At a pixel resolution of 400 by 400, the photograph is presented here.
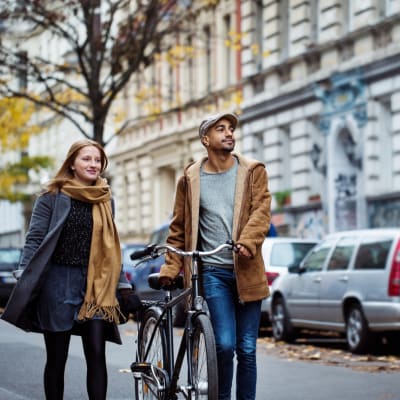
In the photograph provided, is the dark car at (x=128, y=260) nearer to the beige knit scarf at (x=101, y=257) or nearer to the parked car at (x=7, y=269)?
the parked car at (x=7, y=269)

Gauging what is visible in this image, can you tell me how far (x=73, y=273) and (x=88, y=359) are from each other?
0.54 m

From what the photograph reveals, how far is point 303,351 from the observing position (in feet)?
55.5

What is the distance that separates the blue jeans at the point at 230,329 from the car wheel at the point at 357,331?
7.84 metres

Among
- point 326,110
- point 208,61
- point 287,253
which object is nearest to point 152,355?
point 287,253

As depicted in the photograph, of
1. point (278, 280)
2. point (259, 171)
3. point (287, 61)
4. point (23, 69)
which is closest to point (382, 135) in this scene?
point (287, 61)

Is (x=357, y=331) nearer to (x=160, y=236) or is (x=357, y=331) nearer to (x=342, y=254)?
(x=342, y=254)

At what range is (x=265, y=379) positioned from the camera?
12695 millimetres

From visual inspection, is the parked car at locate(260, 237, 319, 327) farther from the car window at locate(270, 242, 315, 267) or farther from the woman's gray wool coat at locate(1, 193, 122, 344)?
the woman's gray wool coat at locate(1, 193, 122, 344)

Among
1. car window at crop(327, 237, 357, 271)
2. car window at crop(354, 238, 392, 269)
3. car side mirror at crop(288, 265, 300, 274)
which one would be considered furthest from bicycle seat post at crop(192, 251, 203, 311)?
car side mirror at crop(288, 265, 300, 274)

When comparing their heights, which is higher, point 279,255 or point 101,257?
point 279,255

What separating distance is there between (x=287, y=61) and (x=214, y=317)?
2639 centimetres

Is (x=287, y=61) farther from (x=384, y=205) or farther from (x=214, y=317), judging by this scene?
(x=214, y=317)

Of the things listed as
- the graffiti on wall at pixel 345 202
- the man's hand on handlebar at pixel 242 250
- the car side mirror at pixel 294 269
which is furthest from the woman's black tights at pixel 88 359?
the graffiti on wall at pixel 345 202

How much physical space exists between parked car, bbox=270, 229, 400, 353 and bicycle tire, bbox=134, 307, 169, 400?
7036 mm
